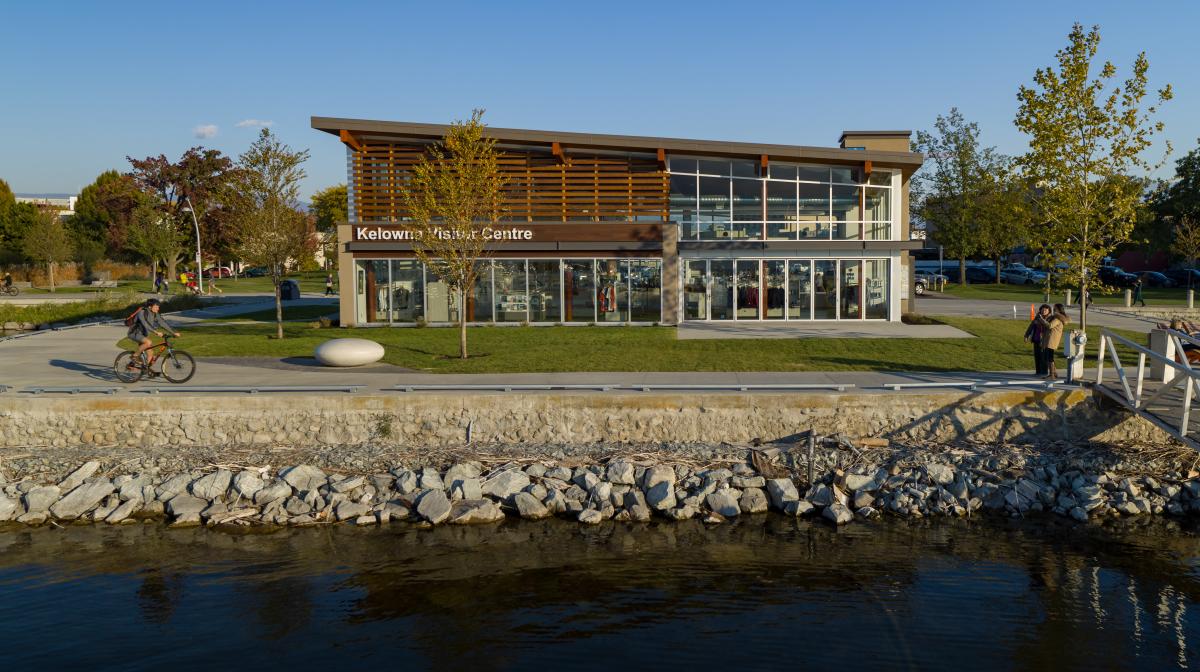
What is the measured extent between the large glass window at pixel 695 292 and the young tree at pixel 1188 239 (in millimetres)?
30972

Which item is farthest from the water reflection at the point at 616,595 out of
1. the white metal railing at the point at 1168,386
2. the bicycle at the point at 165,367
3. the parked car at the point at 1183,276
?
the parked car at the point at 1183,276

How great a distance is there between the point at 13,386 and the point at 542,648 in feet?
43.4

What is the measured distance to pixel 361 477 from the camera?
13977 millimetres

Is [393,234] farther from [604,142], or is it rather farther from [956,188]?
[956,188]

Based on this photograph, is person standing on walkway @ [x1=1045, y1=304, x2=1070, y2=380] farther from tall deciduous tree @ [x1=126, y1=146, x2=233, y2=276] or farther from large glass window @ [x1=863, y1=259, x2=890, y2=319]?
tall deciduous tree @ [x1=126, y1=146, x2=233, y2=276]

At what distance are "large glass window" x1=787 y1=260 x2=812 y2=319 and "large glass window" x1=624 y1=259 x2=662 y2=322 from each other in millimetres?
4235

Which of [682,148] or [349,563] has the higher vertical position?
[682,148]

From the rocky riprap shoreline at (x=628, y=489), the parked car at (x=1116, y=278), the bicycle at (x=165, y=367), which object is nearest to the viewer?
the rocky riprap shoreline at (x=628, y=489)

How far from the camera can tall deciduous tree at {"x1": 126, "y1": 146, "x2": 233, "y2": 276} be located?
61.0 meters

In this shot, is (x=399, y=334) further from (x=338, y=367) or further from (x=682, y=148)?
(x=682, y=148)

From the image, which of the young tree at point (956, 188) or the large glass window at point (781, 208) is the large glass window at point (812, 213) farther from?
the young tree at point (956, 188)

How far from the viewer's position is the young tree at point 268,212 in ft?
82.8

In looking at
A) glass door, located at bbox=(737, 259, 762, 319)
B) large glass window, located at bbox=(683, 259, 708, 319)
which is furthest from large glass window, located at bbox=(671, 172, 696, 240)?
glass door, located at bbox=(737, 259, 762, 319)

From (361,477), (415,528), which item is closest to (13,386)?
(361,477)
